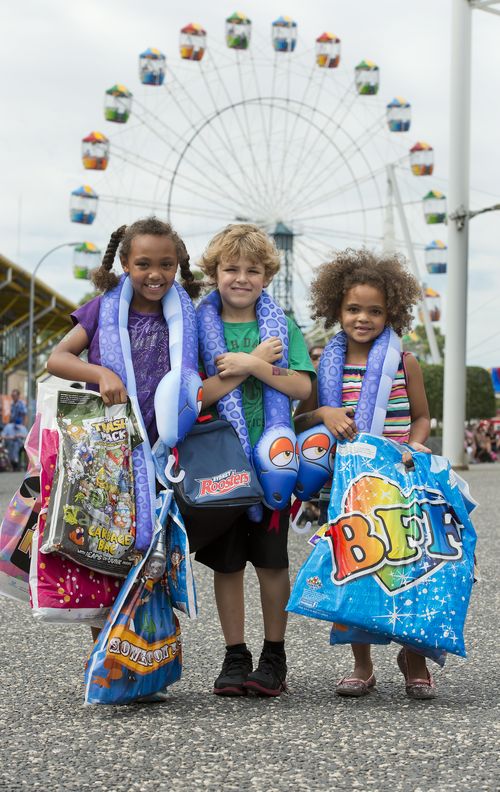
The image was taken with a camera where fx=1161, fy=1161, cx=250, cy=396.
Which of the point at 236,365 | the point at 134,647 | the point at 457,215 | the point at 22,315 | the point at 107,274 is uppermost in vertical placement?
the point at 457,215

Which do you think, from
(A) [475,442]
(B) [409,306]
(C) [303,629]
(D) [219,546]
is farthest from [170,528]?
(A) [475,442]

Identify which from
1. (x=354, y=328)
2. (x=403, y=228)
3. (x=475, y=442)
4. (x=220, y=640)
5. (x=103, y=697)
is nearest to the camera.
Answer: (x=103, y=697)

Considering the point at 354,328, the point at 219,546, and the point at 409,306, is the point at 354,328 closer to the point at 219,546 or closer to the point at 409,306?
the point at 409,306

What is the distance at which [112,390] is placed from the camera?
3.54 meters

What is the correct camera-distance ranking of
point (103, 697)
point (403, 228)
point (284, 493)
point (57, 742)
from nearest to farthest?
1. point (57, 742)
2. point (103, 697)
3. point (284, 493)
4. point (403, 228)

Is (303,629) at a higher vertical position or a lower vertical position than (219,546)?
lower

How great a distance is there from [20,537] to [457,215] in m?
18.5

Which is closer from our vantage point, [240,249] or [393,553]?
[393,553]

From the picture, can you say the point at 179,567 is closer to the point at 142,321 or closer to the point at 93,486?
the point at 93,486

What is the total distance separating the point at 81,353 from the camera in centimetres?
379

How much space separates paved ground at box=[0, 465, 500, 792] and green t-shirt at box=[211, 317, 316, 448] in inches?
34.2

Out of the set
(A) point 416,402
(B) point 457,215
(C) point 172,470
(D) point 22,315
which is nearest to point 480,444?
(B) point 457,215

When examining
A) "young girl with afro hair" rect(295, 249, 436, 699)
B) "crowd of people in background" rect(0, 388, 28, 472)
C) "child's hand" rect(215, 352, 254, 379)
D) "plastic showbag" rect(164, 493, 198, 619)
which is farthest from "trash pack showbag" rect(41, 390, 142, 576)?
"crowd of people in background" rect(0, 388, 28, 472)

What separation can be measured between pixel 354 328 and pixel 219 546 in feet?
2.82
